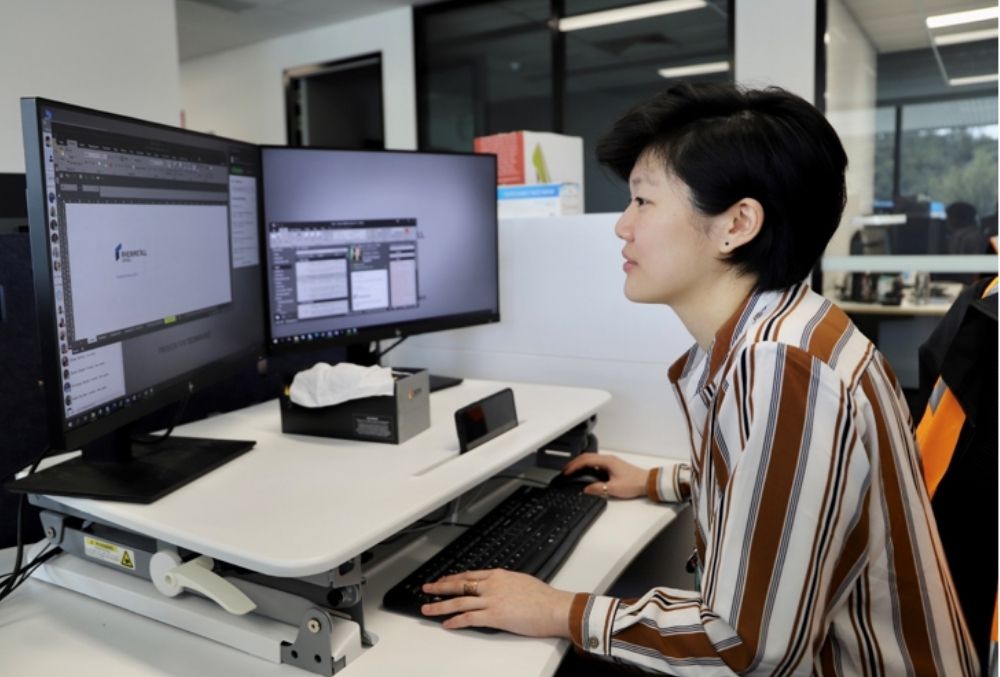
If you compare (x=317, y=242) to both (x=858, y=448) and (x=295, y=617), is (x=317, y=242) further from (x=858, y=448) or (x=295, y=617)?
(x=858, y=448)

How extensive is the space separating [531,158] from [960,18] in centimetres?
299

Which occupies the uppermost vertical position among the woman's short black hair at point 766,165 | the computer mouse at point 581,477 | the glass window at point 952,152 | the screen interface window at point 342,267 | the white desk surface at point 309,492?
the glass window at point 952,152

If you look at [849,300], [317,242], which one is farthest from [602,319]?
[849,300]

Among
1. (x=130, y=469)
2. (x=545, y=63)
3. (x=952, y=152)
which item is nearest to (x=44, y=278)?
(x=130, y=469)

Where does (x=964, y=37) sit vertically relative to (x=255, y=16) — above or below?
below

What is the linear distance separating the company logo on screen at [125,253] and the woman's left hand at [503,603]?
0.54m

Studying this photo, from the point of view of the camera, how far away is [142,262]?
973 millimetres

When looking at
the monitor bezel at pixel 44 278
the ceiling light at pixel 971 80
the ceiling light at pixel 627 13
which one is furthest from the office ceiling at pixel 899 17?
the monitor bezel at pixel 44 278

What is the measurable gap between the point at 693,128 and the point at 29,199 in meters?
0.73

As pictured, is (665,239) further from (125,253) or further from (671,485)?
(125,253)

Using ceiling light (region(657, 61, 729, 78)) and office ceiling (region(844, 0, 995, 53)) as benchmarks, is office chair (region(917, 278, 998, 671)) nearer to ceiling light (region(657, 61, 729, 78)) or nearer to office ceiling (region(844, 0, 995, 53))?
office ceiling (region(844, 0, 995, 53))

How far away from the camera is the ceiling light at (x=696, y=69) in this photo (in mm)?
4305

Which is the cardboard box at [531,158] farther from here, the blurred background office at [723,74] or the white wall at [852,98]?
the white wall at [852,98]

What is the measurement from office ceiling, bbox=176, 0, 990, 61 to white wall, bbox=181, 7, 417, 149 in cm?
9
